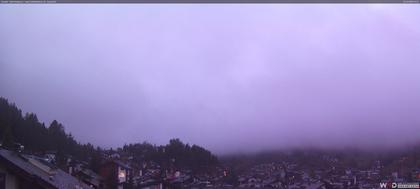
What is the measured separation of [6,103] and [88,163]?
319 cm

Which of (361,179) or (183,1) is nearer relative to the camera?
(183,1)

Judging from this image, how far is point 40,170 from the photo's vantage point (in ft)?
52.5

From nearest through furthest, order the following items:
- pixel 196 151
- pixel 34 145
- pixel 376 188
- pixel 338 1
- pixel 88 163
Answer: pixel 338 1 → pixel 376 188 → pixel 196 151 → pixel 88 163 → pixel 34 145

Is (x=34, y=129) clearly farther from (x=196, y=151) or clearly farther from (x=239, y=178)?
(x=239, y=178)

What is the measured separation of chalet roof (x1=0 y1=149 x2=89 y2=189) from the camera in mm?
13266

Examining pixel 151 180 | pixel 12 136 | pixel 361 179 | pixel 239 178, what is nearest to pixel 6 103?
pixel 12 136

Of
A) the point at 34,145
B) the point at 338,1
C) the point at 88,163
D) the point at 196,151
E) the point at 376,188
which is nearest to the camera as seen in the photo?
the point at 338,1

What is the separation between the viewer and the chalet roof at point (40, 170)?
13266 millimetres

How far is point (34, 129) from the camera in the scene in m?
16.4

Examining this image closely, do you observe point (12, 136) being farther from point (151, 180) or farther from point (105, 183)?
point (151, 180)

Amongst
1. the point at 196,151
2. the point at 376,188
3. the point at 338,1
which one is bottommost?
the point at 376,188

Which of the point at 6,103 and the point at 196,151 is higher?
the point at 6,103

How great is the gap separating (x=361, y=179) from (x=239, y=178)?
2.72 m

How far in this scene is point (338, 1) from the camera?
8.68m
